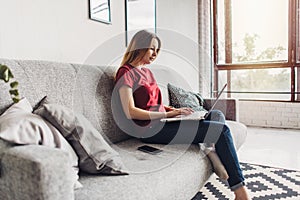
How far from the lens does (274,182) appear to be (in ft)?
6.25

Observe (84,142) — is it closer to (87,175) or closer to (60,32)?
(87,175)

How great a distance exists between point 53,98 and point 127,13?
1269mm

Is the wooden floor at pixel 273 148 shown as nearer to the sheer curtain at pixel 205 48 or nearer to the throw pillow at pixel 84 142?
the sheer curtain at pixel 205 48

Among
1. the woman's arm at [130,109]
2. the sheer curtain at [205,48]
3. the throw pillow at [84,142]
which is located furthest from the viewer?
the sheer curtain at [205,48]

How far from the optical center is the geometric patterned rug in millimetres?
1697

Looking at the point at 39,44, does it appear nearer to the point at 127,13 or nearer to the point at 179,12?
the point at 127,13

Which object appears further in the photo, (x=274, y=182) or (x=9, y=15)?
(x=274, y=182)

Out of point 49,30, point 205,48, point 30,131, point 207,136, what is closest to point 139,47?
point 49,30

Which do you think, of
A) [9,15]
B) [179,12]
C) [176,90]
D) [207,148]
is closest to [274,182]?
[207,148]

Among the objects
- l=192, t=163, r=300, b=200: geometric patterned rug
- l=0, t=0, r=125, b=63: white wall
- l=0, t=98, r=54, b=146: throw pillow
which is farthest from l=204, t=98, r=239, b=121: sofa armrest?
l=0, t=98, r=54, b=146: throw pillow

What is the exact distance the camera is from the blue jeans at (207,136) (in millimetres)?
1409

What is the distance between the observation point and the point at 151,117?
1556mm

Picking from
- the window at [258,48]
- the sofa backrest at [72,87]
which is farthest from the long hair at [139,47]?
the window at [258,48]

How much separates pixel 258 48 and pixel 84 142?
3.66 m
